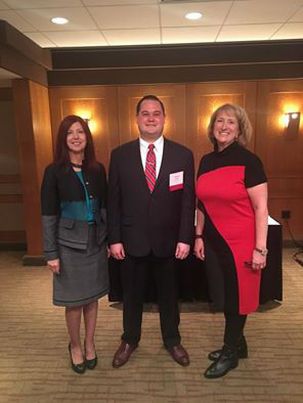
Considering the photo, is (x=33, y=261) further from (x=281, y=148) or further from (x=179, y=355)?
(x=281, y=148)

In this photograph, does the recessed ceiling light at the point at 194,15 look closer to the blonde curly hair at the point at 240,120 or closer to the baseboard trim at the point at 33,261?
the blonde curly hair at the point at 240,120

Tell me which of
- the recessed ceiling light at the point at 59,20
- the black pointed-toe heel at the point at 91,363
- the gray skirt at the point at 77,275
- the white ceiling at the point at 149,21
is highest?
the white ceiling at the point at 149,21

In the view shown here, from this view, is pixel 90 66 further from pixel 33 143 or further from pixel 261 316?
pixel 261 316

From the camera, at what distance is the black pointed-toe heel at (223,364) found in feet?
6.58

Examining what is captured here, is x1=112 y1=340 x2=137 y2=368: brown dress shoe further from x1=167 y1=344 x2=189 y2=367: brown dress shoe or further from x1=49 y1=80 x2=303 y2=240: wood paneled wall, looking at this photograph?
x1=49 y1=80 x2=303 y2=240: wood paneled wall

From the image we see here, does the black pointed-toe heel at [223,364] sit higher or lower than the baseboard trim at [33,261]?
higher

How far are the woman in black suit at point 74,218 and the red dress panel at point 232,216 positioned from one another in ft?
2.09

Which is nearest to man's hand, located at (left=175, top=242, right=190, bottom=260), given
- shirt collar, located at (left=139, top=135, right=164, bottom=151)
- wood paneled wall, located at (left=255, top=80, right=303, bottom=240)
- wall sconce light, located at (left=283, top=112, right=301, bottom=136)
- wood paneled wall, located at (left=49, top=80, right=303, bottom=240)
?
shirt collar, located at (left=139, top=135, right=164, bottom=151)

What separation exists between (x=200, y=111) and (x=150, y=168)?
8.35 ft

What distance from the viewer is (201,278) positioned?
2859 millimetres

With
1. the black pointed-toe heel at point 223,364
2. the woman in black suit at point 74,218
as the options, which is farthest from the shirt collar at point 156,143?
the black pointed-toe heel at point 223,364

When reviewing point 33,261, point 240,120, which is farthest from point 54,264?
point 33,261

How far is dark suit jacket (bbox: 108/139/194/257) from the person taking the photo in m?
1.88

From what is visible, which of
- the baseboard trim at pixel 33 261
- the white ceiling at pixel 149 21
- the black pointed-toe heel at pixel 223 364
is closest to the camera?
the black pointed-toe heel at pixel 223 364
